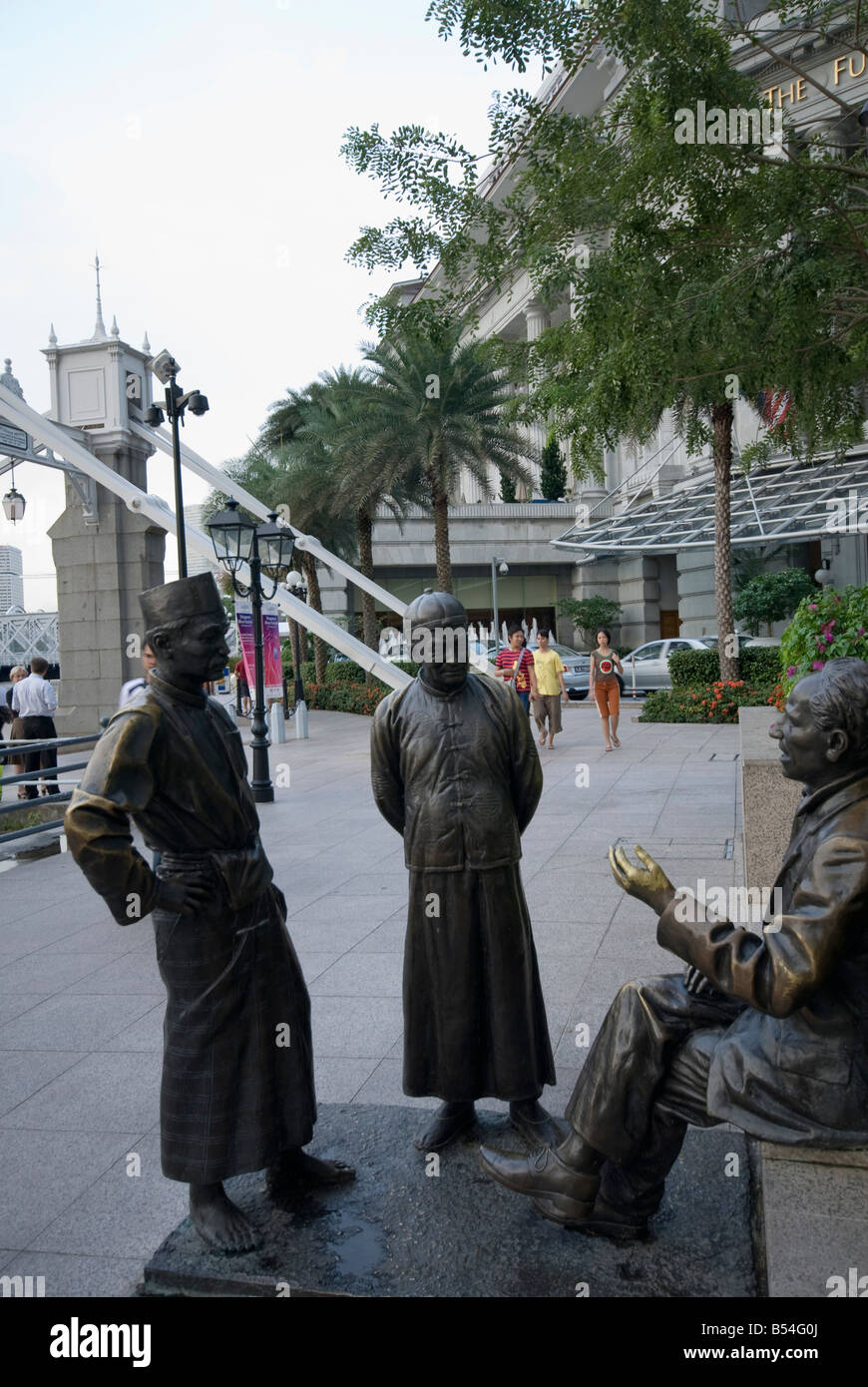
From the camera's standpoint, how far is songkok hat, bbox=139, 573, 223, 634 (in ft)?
9.39

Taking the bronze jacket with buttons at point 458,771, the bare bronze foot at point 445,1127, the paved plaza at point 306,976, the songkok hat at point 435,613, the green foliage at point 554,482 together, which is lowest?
the paved plaza at point 306,976

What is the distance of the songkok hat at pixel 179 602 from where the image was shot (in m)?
2.86

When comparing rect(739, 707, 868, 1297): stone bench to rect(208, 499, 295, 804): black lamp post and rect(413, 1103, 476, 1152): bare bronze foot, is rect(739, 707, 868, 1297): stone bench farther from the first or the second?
rect(208, 499, 295, 804): black lamp post

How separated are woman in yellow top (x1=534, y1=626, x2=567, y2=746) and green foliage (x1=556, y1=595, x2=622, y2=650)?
22.0 m

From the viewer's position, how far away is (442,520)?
26172 millimetres

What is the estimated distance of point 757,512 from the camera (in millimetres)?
24734

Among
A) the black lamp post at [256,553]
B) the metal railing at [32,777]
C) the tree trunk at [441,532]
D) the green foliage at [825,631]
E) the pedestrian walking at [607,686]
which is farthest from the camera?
the tree trunk at [441,532]

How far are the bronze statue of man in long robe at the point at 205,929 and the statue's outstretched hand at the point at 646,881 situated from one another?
1066 mm

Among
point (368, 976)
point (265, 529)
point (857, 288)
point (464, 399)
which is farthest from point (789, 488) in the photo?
point (368, 976)

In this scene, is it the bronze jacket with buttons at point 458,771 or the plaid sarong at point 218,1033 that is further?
the bronze jacket with buttons at point 458,771

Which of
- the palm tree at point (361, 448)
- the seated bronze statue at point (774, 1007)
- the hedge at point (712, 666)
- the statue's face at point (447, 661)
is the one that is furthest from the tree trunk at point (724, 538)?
the seated bronze statue at point (774, 1007)

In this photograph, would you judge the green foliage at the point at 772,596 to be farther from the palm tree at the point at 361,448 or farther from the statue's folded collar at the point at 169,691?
the statue's folded collar at the point at 169,691

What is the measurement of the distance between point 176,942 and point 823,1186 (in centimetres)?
178

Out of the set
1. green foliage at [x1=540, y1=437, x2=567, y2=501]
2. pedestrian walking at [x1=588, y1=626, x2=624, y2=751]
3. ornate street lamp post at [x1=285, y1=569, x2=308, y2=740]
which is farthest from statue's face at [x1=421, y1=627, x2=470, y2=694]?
green foliage at [x1=540, y1=437, x2=567, y2=501]
